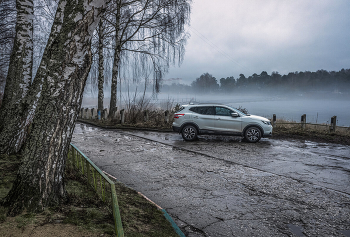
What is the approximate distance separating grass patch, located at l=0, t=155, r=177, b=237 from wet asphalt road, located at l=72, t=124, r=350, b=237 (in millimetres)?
561

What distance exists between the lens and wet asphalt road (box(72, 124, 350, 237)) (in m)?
4.45

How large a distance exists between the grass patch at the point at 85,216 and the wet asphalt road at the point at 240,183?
561 mm

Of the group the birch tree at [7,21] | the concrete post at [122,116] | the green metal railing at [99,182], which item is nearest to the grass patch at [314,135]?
the concrete post at [122,116]

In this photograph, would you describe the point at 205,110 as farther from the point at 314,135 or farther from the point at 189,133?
the point at 314,135

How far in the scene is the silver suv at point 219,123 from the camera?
1286 centimetres

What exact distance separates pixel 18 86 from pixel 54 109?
360 centimetres

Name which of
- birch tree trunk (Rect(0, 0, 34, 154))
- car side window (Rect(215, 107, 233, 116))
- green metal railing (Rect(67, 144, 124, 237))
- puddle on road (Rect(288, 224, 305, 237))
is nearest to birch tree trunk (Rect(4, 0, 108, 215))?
green metal railing (Rect(67, 144, 124, 237))

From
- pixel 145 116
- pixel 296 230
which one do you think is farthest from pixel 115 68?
pixel 296 230

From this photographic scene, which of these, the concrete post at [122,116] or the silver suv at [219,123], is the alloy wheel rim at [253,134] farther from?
the concrete post at [122,116]

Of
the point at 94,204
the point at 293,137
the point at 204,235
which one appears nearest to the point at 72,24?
the point at 94,204

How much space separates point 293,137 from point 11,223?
570 inches

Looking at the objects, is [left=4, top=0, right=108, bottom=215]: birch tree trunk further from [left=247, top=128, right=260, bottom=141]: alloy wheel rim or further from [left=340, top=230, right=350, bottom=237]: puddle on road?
[left=247, top=128, right=260, bottom=141]: alloy wheel rim

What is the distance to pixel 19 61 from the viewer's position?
6367 mm

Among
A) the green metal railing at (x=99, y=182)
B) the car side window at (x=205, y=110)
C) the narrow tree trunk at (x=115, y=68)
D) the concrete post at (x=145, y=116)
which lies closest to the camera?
the green metal railing at (x=99, y=182)
